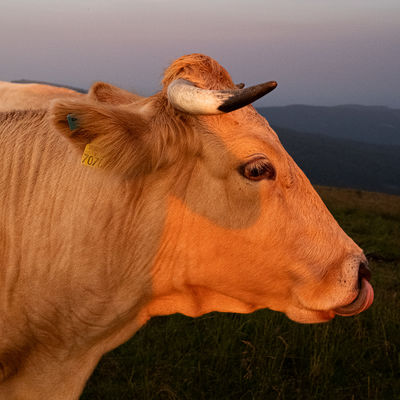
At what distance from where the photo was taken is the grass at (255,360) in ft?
12.5

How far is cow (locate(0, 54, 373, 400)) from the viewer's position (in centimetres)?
214

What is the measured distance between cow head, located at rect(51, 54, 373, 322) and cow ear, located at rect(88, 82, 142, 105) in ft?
1.59

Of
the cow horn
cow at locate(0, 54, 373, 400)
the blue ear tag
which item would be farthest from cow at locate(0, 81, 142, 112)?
the blue ear tag

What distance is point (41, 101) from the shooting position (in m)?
3.81

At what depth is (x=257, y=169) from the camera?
2.11 metres

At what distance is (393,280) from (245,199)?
633 centimetres

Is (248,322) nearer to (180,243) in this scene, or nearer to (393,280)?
(180,243)

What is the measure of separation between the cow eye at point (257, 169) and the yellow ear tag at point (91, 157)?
70 centimetres

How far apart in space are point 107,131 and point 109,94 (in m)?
1.04

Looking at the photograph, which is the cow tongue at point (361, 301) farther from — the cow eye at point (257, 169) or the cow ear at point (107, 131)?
the cow ear at point (107, 131)

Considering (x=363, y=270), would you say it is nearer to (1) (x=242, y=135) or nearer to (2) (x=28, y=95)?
(1) (x=242, y=135)

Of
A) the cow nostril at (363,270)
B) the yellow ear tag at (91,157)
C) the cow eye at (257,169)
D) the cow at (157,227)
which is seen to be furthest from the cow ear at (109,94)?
the cow nostril at (363,270)

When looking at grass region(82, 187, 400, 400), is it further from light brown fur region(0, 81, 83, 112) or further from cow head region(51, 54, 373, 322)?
light brown fur region(0, 81, 83, 112)

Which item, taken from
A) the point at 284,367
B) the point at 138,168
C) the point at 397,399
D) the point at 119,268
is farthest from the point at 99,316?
the point at 397,399
